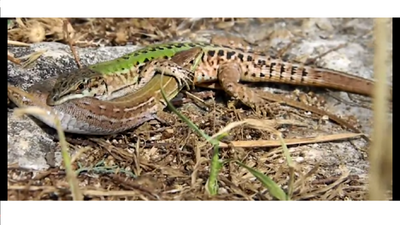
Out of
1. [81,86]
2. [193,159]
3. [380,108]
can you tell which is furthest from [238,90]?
[380,108]

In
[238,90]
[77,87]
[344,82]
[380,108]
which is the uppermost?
[344,82]

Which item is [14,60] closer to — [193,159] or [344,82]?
[193,159]

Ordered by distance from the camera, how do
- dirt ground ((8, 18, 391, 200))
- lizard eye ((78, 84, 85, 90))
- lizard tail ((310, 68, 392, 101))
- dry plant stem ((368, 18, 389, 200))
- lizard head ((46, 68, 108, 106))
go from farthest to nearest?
lizard tail ((310, 68, 392, 101)), lizard eye ((78, 84, 85, 90)), lizard head ((46, 68, 108, 106)), dirt ground ((8, 18, 391, 200)), dry plant stem ((368, 18, 389, 200))

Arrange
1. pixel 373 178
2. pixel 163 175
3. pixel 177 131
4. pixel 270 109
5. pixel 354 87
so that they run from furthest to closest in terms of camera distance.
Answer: pixel 354 87, pixel 270 109, pixel 177 131, pixel 163 175, pixel 373 178

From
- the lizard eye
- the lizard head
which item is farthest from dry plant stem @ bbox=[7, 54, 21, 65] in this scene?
the lizard eye

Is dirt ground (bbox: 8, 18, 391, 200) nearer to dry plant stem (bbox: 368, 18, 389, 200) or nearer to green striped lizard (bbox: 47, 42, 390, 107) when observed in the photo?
green striped lizard (bbox: 47, 42, 390, 107)

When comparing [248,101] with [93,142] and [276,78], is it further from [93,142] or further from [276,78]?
[93,142]
